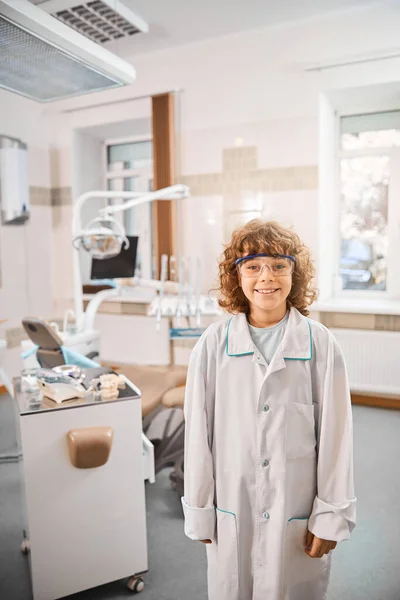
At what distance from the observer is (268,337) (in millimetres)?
1185

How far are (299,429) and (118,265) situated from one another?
2.38m

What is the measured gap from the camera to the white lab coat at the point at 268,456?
44.4 inches

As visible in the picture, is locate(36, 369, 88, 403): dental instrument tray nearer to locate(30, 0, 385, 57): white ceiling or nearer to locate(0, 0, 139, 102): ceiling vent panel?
locate(0, 0, 139, 102): ceiling vent panel

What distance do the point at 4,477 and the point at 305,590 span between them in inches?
78.3

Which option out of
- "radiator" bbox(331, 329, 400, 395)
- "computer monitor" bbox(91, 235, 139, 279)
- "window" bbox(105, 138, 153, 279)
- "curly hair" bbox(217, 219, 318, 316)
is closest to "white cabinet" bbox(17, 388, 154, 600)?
"curly hair" bbox(217, 219, 318, 316)

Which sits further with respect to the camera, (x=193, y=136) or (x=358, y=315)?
(x=193, y=136)

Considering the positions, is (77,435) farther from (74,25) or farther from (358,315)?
(74,25)

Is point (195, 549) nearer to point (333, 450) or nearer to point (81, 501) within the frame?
point (81, 501)

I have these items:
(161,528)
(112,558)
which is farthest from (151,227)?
(112,558)

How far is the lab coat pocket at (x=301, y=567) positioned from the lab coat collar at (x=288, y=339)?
40 cm

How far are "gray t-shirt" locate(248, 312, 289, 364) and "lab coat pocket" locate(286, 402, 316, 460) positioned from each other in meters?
0.13

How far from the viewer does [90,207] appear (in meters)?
5.02

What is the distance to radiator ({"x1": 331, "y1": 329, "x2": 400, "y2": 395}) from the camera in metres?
3.60

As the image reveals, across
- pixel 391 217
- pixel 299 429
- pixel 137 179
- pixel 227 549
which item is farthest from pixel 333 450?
pixel 137 179
